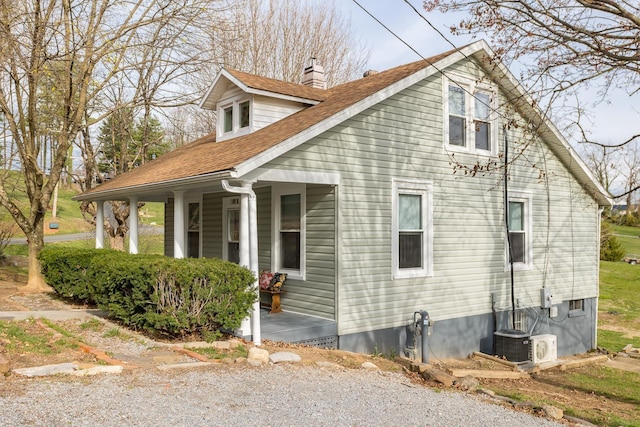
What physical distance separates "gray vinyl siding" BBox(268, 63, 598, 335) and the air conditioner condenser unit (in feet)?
3.49

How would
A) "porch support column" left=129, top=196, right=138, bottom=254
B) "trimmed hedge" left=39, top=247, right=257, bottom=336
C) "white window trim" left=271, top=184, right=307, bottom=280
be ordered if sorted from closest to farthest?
"trimmed hedge" left=39, top=247, right=257, bottom=336 → "white window trim" left=271, top=184, right=307, bottom=280 → "porch support column" left=129, top=196, right=138, bottom=254

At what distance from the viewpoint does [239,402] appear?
17.8ft

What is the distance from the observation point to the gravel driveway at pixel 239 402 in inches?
189

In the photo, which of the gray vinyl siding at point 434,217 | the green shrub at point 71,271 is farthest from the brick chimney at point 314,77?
the green shrub at point 71,271

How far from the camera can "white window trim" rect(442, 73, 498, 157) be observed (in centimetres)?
1129

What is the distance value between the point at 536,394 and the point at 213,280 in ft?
18.3

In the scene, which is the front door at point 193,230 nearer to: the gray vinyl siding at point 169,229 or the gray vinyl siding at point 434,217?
the gray vinyl siding at point 169,229

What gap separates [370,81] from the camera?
12.0 m

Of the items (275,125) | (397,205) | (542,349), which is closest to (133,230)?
(275,125)

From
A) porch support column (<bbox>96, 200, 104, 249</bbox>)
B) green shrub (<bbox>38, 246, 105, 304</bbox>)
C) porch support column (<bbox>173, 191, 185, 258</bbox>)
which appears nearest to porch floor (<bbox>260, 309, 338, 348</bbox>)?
porch support column (<bbox>173, 191, 185, 258</bbox>)

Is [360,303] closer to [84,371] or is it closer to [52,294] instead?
[84,371]

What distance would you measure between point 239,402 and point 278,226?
544 cm

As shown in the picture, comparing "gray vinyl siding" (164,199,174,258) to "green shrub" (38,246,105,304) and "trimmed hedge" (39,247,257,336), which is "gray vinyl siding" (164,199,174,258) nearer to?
"green shrub" (38,246,105,304)

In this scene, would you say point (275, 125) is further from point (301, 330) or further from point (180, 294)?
point (180, 294)
